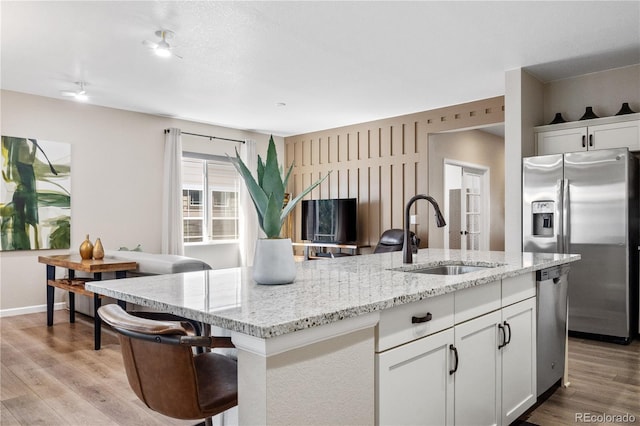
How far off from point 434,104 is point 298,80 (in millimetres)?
2097

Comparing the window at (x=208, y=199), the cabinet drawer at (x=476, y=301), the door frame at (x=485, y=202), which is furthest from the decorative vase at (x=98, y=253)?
the door frame at (x=485, y=202)

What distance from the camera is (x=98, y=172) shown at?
235 inches

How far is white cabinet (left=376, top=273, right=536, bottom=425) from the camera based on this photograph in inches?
58.2

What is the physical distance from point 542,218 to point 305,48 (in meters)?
2.83

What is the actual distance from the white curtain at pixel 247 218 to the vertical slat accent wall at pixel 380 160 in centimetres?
93

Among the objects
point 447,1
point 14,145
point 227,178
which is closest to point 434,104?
point 447,1

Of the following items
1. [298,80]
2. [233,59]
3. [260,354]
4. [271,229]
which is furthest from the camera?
[298,80]

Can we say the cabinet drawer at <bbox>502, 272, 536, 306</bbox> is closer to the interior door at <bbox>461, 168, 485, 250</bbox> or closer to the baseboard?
the interior door at <bbox>461, 168, 485, 250</bbox>

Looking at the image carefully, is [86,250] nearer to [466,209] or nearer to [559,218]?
[559,218]

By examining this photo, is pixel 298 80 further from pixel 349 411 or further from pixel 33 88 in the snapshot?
pixel 349 411

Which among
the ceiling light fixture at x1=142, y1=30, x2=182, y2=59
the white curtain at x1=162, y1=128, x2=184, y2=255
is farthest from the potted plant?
the white curtain at x1=162, y1=128, x2=184, y2=255

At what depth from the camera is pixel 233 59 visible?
14.0ft

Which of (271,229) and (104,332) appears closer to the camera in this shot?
(271,229)

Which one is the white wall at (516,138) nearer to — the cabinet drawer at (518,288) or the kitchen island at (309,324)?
the cabinet drawer at (518,288)
